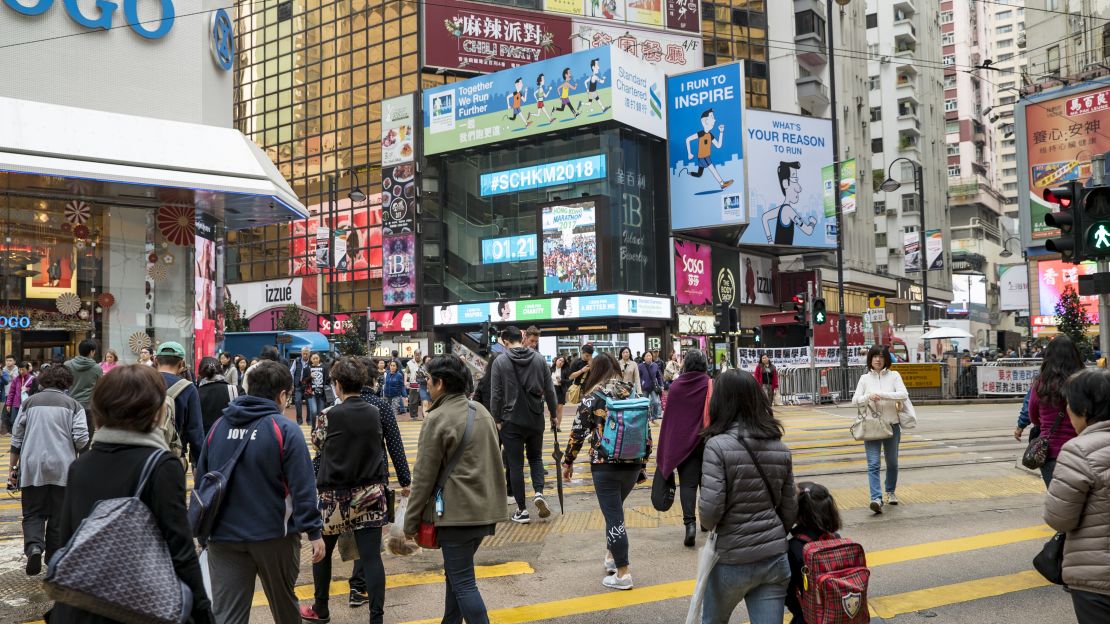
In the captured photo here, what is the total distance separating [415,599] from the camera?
20.4 ft

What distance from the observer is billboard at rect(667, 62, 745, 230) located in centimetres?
4300

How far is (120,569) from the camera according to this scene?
2.96 metres

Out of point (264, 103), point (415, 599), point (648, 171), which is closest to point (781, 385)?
point (648, 171)

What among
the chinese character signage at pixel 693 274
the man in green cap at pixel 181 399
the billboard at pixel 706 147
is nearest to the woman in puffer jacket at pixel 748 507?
the man in green cap at pixel 181 399

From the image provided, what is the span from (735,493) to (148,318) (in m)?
18.7

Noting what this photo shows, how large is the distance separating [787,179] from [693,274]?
27.9ft

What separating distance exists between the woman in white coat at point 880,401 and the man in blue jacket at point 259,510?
20.7 feet

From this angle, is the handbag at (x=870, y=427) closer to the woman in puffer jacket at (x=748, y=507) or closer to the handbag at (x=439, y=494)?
the woman in puffer jacket at (x=748, y=507)

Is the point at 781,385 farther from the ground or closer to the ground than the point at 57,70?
closer to the ground

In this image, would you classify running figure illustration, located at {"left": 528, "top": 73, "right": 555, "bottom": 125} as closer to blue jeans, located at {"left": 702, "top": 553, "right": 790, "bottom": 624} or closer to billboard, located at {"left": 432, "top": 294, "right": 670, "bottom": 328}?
billboard, located at {"left": 432, "top": 294, "right": 670, "bottom": 328}

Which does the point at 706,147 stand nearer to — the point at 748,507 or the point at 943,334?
the point at 943,334

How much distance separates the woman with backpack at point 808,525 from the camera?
4.21m

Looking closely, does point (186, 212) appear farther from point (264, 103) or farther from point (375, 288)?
point (264, 103)

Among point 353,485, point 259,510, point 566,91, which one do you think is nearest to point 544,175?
point 566,91
